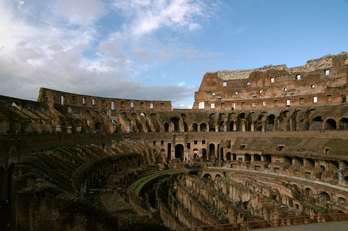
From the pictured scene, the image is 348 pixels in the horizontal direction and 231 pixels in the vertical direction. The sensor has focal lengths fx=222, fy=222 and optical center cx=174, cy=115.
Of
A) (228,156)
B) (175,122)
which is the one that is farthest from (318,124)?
(175,122)

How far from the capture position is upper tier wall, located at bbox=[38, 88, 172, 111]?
32656 millimetres

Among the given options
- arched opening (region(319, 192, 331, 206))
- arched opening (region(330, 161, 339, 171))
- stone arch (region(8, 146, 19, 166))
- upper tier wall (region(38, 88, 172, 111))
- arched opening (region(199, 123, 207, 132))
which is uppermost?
upper tier wall (region(38, 88, 172, 111))

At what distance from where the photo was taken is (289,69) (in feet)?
154

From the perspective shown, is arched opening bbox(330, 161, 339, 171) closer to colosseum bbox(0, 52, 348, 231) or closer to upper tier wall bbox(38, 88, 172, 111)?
colosseum bbox(0, 52, 348, 231)

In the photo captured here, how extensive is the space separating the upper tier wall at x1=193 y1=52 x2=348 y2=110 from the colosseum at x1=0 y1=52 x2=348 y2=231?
0.67 feet

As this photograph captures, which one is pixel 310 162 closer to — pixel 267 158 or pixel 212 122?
pixel 267 158

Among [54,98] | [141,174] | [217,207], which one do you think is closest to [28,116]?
[54,98]

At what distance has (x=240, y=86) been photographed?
50.2m

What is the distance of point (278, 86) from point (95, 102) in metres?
36.7

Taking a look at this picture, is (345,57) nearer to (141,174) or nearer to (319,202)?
(319,202)

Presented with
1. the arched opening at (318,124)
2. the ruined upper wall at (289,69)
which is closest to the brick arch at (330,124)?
the arched opening at (318,124)

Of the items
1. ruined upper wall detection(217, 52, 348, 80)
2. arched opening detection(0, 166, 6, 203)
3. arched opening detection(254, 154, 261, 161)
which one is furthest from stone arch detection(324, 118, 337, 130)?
arched opening detection(0, 166, 6, 203)

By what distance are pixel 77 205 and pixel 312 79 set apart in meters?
48.4

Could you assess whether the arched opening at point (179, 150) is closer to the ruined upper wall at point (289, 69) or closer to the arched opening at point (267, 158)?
the arched opening at point (267, 158)
